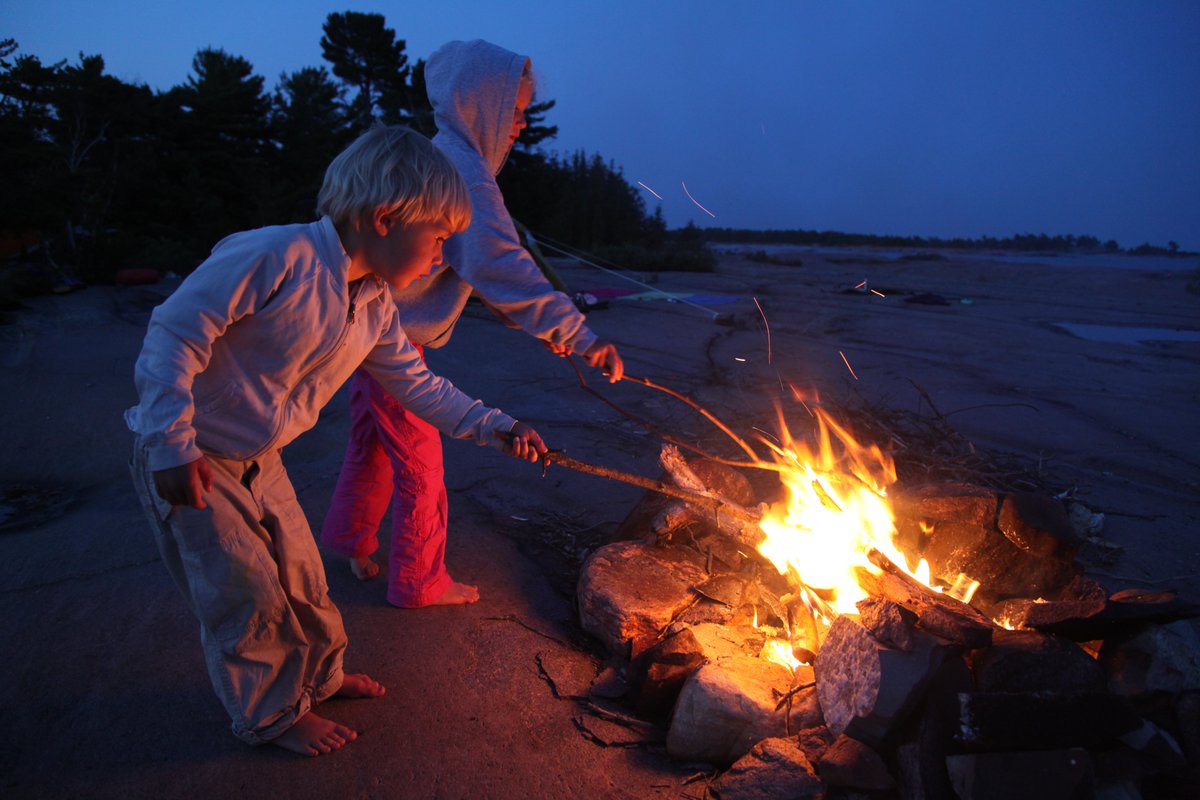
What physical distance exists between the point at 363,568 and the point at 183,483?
141 cm

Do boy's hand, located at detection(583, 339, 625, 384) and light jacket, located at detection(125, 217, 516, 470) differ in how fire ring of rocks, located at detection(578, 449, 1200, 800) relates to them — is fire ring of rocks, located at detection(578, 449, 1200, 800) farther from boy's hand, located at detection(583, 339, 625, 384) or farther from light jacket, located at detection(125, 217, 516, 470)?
light jacket, located at detection(125, 217, 516, 470)

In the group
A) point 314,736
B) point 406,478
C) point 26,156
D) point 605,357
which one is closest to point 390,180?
point 605,357

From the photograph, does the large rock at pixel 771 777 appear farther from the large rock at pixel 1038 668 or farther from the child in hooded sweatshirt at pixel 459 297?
the child in hooded sweatshirt at pixel 459 297

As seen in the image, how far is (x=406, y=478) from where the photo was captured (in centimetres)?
266

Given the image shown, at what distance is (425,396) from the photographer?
92.5 inches

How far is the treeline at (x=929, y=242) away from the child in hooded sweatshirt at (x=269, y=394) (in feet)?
76.4

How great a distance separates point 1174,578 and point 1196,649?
4.01 feet

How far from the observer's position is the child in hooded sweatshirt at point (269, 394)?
1.61 meters

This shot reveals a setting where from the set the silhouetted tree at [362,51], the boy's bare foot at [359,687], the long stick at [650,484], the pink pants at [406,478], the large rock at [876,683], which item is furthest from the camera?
the silhouetted tree at [362,51]

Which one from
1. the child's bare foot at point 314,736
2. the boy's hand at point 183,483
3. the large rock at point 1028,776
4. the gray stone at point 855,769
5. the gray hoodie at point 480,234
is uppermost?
the gray hoodie at point 480,234

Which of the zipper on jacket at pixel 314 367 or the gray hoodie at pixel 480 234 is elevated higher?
the gray hoodie at pixel 480 234

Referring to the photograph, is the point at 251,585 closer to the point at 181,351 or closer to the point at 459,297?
the point at 181,351

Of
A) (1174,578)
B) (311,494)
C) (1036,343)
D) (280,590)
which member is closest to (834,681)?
(280,590)

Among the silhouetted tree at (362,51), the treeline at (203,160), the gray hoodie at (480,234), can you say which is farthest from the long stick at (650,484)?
the silhouetted tree at (362,51)
